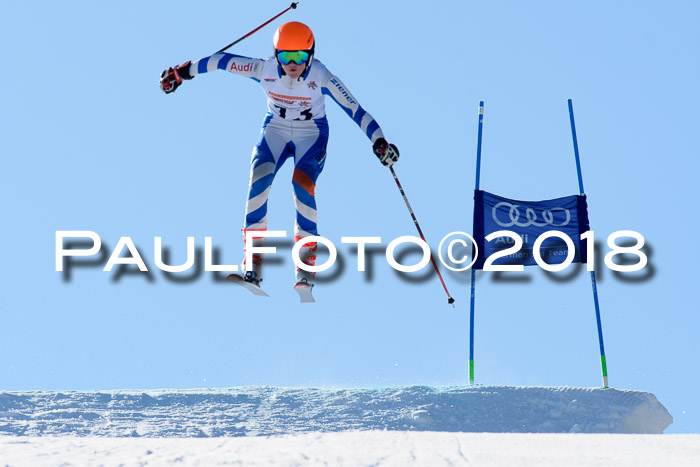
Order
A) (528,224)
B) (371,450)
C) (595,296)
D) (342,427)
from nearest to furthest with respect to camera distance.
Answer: (371,450) < (342,427) < (595,296) < (528,224)

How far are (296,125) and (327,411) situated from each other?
113 inches

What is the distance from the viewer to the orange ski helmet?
9617 millimetres

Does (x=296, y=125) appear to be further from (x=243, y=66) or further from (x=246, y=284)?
(x=246, y=284)

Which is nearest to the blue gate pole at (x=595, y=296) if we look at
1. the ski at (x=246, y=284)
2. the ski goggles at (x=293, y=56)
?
the ski at (x=246, y=284)

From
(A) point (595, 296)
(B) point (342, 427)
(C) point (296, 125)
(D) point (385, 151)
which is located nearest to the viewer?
(B) point (342, 427)

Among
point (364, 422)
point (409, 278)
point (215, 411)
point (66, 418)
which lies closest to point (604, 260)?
point (409, 278)

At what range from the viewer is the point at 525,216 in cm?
1360

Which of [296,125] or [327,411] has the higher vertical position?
[296,125]

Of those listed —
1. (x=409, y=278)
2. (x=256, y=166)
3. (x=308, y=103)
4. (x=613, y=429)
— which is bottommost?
(x=613, y=429)

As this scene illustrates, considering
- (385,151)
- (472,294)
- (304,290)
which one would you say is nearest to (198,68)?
(385,151)

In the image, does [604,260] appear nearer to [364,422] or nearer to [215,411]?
[364,422]

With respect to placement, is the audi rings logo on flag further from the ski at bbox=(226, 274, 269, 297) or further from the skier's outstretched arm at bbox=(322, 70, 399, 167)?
the ski at bbox=(226, 274, 269, 297)

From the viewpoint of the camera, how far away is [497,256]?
1328 cm

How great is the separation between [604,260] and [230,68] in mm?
5758
